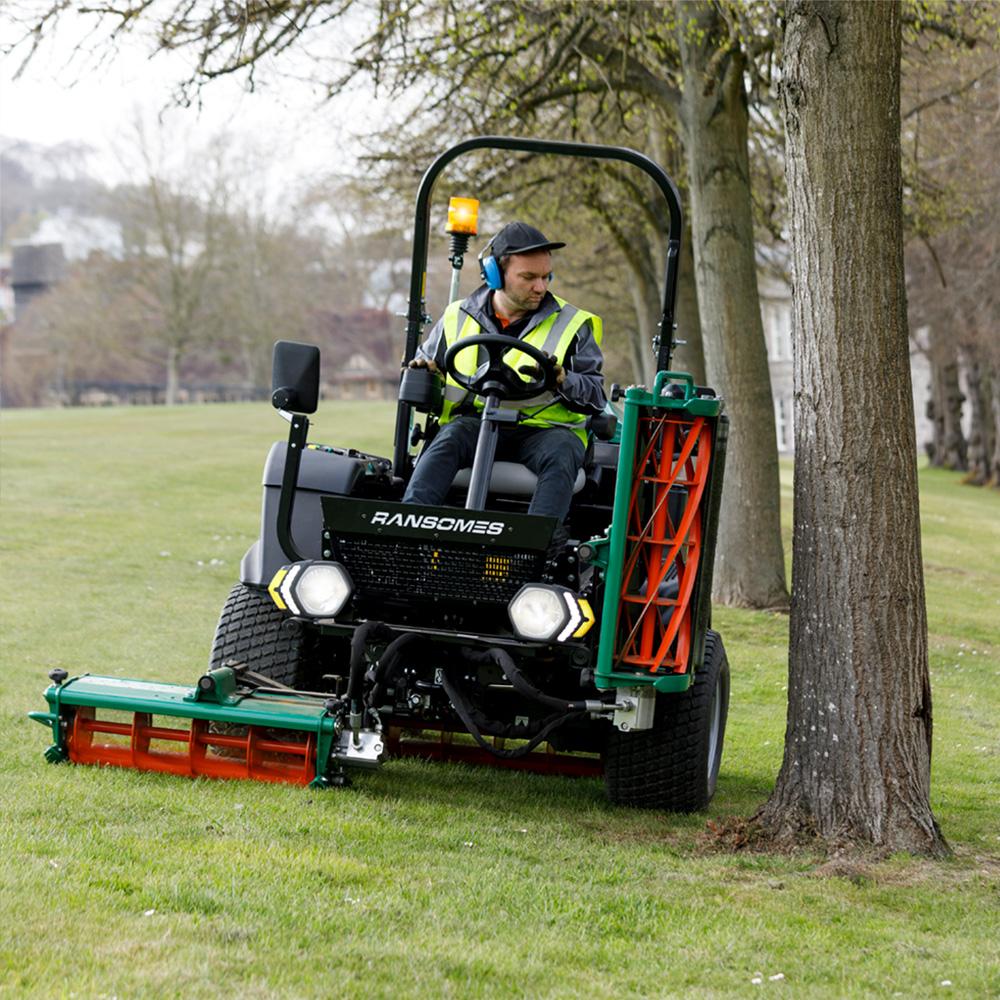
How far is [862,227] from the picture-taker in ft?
19.1

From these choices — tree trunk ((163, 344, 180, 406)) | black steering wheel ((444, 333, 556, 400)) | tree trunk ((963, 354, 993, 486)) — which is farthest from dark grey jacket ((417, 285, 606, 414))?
tree trunk ((163, 344, 180, 406))

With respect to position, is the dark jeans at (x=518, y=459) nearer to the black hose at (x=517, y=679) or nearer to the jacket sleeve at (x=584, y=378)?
the jacket sleeve at (x=584, y=378)

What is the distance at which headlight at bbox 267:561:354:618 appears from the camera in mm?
5746

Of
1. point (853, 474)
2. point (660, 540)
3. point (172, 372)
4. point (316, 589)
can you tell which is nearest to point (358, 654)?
point (316, 589)

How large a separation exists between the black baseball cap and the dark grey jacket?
196mm

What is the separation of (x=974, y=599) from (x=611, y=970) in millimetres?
14605

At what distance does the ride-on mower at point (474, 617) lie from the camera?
5.59 metres

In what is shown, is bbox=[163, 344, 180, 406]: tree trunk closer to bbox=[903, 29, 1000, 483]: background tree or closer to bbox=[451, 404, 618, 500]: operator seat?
bbox=[903, 29, 1000, 483]: background tree

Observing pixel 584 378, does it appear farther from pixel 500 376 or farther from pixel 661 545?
pixel 661 545

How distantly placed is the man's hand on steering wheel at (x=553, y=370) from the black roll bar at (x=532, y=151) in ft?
2.07

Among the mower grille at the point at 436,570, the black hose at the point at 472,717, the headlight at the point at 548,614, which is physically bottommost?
the black hose at the point at 472,717

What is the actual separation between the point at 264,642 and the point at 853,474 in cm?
252

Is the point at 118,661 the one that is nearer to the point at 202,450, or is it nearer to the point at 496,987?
the point at 496,987

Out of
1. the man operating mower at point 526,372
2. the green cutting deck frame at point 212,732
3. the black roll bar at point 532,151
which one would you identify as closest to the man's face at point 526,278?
the man operating mower at point 526,372
